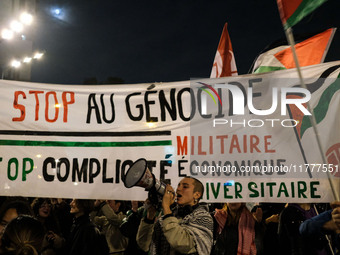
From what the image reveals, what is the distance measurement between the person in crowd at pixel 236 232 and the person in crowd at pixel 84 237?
133 cm

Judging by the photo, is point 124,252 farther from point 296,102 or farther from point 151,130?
point 296,102

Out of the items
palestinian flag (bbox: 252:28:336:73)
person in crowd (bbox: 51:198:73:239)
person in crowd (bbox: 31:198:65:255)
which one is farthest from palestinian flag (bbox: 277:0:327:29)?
person in crowd (bbox: 51:198:73:239)

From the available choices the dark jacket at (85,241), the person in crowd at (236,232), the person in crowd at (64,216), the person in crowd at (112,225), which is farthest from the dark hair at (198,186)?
the person in crowd at (64,216)

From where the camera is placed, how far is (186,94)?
381cm

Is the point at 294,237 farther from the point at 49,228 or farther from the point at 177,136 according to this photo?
the point at 49,228

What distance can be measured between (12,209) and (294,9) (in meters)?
3.11

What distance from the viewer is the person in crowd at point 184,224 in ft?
9.39

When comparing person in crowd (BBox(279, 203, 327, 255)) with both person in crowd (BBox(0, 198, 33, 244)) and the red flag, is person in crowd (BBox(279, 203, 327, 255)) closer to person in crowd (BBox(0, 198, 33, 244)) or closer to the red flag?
the red flag

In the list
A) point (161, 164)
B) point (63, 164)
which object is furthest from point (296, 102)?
point (63, 164)

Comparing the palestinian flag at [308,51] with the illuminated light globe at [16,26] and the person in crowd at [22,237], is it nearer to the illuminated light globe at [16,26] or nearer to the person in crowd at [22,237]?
the person in crowd at [22,237]

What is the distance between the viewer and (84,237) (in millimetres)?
3748

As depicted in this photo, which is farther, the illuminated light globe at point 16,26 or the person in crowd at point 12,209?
the illuminated light globe at point 16,26

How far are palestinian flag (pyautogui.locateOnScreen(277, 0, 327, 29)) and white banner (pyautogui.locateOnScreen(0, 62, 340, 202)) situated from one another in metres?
0.59
